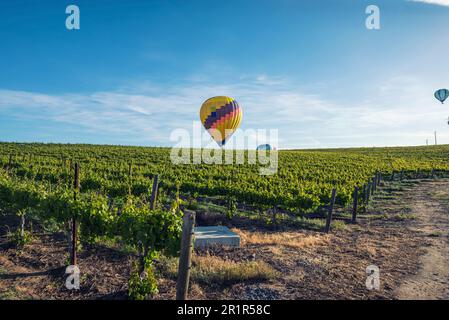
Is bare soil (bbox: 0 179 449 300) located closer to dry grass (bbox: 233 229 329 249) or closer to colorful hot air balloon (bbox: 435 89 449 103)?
dry grass (bbox: 233 229 329 249)

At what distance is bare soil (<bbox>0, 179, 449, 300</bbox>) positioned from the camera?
722cm

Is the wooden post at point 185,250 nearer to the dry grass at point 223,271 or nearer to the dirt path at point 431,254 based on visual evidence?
the dry grass at point 223,271

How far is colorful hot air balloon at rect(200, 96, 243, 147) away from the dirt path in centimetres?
1737

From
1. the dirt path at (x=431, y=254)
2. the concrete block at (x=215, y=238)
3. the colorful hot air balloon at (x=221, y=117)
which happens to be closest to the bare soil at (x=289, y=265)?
the dirt path at (x=431, y=254)

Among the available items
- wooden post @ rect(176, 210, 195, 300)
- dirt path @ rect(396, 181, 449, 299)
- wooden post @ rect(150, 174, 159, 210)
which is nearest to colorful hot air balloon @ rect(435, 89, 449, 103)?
A: dirt path @ rect(396, 181, 449, 299)

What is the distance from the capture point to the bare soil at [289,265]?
23.7 ft

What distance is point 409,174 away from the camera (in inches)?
1523

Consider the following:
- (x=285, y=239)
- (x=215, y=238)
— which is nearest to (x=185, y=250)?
(x=215, y=238)

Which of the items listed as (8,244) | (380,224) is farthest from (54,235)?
(380,224)

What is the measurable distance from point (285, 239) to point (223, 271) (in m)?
4.46

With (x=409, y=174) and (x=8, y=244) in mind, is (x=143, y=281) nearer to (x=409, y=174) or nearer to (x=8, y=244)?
(x=8, y=244)

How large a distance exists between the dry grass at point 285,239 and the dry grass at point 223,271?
2754mm

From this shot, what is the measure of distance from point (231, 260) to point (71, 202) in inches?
171

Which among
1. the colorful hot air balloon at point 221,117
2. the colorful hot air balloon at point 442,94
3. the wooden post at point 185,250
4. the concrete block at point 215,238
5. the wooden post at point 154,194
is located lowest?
the concrete block at point 215,238
